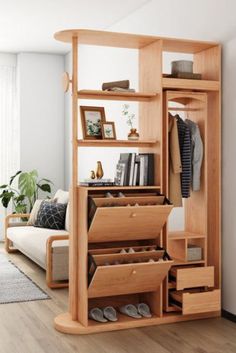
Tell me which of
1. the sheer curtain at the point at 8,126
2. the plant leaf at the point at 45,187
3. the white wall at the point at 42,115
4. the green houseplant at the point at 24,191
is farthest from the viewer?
the sheer curtain at the point at 8,126

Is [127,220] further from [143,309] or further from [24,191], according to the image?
[24,191]

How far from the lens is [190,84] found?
425 cm

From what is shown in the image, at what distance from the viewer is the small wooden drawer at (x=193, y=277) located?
4141 mm

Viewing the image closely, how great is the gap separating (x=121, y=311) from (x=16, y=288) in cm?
141

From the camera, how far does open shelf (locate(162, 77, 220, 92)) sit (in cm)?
418

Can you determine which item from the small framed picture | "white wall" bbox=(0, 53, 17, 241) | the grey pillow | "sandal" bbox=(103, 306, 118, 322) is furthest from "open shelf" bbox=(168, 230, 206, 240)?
"white wall" bbox=(0, 53, 17, 241)

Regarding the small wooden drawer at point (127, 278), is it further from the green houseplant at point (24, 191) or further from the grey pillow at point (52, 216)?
the green houseplant at point (24, 191)

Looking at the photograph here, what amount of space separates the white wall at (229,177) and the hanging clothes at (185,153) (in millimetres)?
283

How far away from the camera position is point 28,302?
15.6 ft

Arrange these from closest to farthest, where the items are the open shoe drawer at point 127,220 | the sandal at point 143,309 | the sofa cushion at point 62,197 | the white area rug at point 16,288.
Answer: the open shoe drawer at point 127,220 < the sandal at point 143,309 < the white area rug at point 16,288 < the sofa cushion at point 62,197

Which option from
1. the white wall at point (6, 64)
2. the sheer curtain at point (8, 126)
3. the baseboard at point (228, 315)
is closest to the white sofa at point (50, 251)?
the baseboard at point (228, 315)

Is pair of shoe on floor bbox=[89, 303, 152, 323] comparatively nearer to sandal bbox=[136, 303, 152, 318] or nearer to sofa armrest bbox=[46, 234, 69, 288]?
sandal bbox=[136, 303, 152, 318]

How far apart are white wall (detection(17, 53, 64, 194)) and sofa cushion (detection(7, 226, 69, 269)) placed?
4.74 ft

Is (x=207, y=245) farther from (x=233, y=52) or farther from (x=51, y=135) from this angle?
(x=51, y=135)
